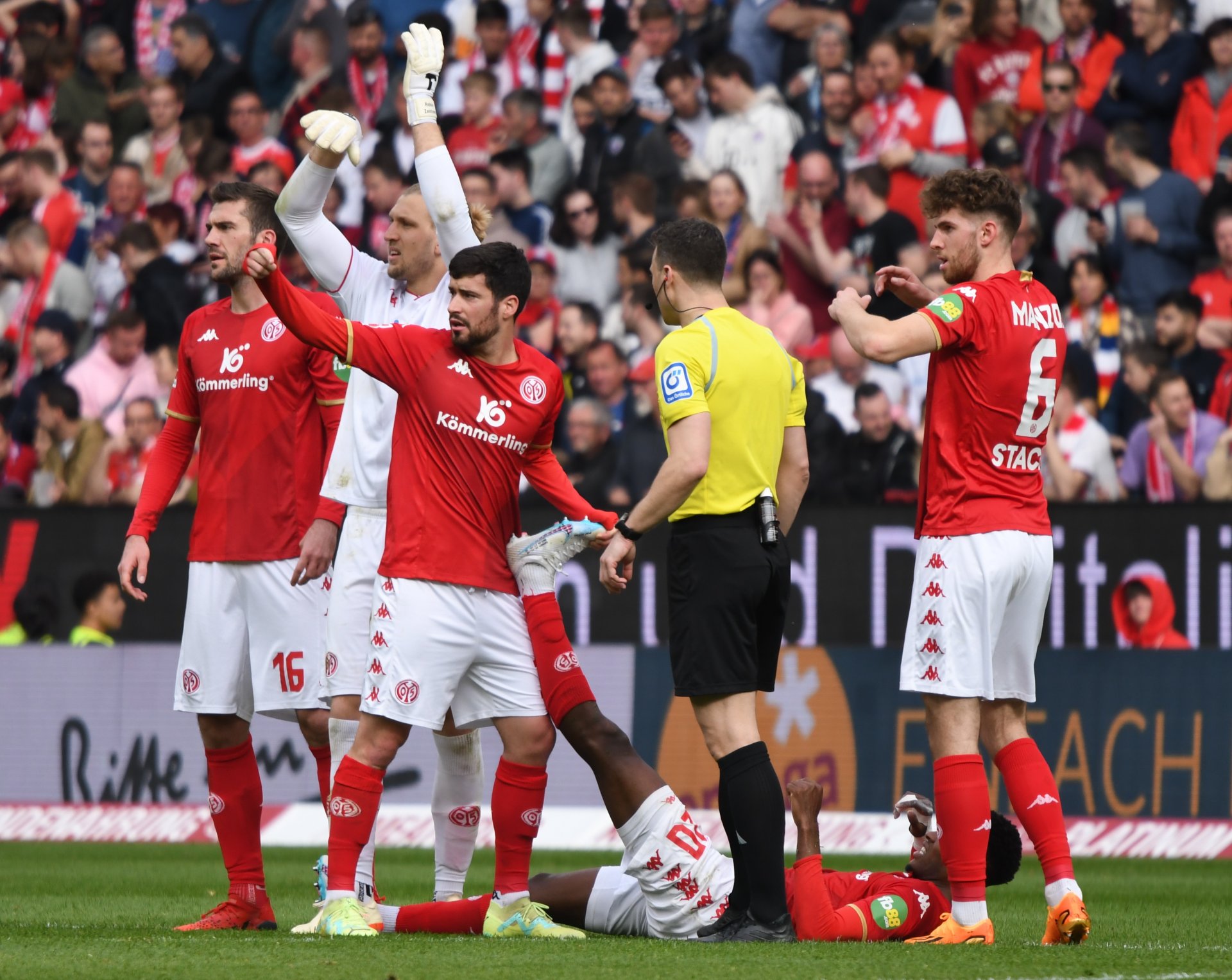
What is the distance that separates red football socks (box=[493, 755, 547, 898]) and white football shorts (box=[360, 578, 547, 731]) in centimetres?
22

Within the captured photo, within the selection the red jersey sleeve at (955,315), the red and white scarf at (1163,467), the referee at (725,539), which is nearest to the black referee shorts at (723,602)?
the referee at (725,539)

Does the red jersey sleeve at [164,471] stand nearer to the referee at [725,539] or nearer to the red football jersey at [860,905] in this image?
the referee at [725,539]

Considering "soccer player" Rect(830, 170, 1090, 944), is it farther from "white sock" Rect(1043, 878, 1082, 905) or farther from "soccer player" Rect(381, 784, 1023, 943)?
"soccer player" Rect(381, 784, 1023, 943)

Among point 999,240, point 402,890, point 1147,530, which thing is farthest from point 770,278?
point 999,240

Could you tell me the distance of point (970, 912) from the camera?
20.9 feet

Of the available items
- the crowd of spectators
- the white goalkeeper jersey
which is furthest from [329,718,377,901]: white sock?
Answer: the crowd of spectators

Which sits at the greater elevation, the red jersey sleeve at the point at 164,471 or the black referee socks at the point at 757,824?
the red jersey sleeve at the point at 164,471

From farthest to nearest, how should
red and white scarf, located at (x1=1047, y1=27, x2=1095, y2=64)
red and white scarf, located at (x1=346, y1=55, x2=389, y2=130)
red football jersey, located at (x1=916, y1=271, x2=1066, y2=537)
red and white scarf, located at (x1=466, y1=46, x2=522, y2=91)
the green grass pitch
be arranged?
1. red and white scarf, located at (x1=346, y1=55, x2=389, y2=130)
2. red and white scarf, located at (x1=466, y1=46, x2=522, y2=91)
3. red and white scarf, located at (x1=1047, y1=27, x2=1095, y2=64)
4. red football jersey, located at (x1=916, y1=271, x2=1066, y2=537)
5. the green grass pitch

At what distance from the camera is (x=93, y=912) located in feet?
26.0

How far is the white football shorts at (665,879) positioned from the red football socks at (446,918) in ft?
1.47

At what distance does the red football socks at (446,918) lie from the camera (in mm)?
6574

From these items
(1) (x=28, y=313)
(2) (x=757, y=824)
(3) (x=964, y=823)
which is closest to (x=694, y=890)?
(2) (x=757, y=824)

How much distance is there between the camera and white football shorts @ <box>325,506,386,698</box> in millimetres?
7000

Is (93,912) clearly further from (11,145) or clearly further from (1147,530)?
(11,145)
